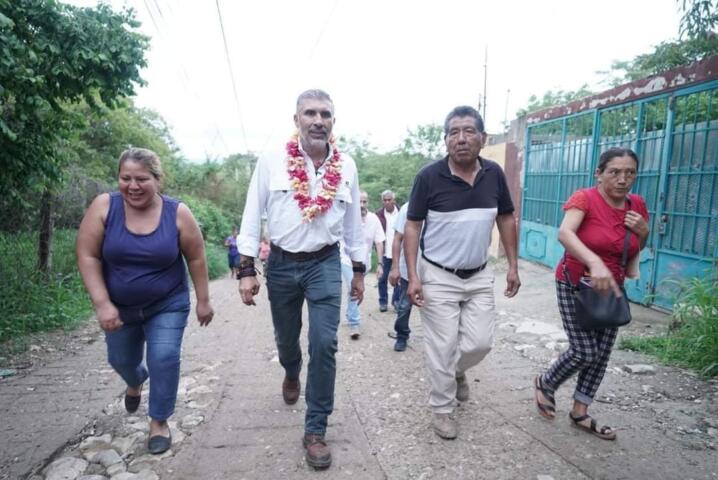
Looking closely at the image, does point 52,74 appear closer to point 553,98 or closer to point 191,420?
point 191,420

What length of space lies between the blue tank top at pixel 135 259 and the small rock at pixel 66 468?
91cm

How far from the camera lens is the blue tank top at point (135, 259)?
2.77m

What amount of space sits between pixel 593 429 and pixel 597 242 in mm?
1205

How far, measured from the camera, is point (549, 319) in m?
6.48

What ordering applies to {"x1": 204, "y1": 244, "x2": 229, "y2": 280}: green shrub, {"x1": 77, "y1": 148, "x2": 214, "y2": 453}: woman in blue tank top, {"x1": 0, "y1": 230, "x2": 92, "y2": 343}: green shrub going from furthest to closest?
{"x1": 204, "y1": 244, "x2": 229, "y2": 280}: green shrub
{"x1": 0, "y1": 230, "x2": 92, "y2": 343}: green shrub
{"x1": 77, "y1": 148, "x2": 214, "y2": 453}: woman in blue tank top

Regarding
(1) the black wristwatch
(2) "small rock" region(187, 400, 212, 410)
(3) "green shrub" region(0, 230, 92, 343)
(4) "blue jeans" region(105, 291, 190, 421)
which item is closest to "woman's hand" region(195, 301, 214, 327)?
(4) "blue jeans" region(105, 291, 190, 421)

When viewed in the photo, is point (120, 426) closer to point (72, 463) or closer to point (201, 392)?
point (72, 463)

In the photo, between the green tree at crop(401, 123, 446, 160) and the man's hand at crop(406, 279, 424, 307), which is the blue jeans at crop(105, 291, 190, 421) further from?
the green tree at crop(401, 123, 446, 160)

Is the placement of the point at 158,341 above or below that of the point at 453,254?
below

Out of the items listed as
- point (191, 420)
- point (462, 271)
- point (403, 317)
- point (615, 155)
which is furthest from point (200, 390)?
point (615, 155)

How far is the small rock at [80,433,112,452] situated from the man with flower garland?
3.98 feet

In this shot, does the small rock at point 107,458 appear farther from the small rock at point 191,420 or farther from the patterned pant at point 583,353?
A: the patterned pant at point 583,353

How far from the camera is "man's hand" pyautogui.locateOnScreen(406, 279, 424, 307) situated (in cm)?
321

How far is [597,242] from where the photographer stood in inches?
116
